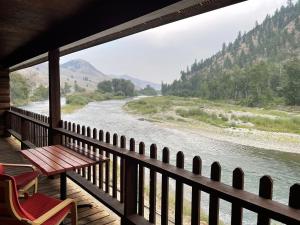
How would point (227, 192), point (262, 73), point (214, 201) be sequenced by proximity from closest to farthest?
point (227, 192)
point (214, 201)
point (262, 73)

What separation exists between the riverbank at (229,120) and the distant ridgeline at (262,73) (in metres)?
2.70

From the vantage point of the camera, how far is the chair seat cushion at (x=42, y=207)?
1.83 meters

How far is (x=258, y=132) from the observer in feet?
82.8

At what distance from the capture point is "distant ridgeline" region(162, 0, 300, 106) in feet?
111

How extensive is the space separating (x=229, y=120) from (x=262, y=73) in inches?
566

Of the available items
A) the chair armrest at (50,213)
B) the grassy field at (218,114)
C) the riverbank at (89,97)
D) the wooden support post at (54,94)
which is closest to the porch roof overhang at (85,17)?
the wooden support post at (54,94)

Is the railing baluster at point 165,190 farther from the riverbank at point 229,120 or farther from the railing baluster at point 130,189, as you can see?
the riverbank at point 229,120

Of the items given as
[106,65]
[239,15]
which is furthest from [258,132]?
[106,65]

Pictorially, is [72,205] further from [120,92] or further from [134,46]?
[134,46]

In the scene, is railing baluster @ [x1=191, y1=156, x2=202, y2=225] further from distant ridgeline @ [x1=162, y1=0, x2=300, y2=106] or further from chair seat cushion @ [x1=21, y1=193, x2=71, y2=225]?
distant ridgeline @ [x1=162, y1=0, x2=300, y2=106]

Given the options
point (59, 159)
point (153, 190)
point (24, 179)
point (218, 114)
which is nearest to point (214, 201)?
point (153, 190)

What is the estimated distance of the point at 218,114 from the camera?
99.8 ft

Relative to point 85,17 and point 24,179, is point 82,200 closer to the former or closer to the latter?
point 24,179

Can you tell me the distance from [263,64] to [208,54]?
29116 millimetres
